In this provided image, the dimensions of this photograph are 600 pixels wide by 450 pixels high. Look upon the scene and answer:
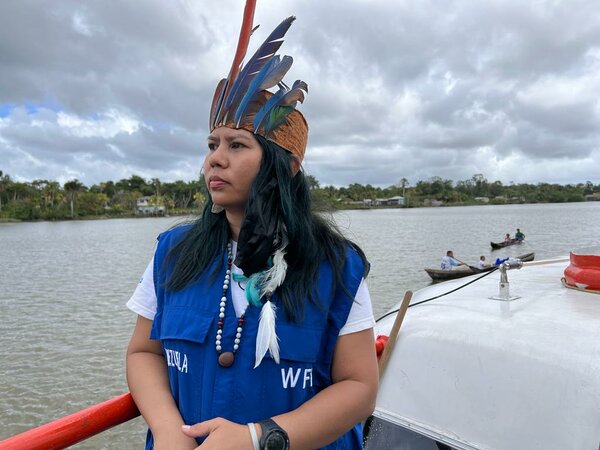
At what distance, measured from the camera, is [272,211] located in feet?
4.77

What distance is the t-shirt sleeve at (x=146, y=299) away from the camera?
152 cm

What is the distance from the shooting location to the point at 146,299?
60.7 inches

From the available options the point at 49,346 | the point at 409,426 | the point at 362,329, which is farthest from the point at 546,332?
the point at 49,346

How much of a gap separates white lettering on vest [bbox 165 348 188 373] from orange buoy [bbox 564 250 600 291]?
3334mm

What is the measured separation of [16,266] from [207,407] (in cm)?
3196

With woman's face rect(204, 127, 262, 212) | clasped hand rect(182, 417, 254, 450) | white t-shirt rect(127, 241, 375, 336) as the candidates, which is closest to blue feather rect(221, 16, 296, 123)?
woman's face rect(204, 127, 262, 212)

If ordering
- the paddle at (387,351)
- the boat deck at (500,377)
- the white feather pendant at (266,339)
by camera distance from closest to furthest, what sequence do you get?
the white feather pendant at (266,339), the boat deck at (500,377), the paddle at (387,351)

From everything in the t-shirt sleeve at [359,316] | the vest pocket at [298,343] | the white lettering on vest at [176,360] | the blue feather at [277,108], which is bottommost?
the white lettering on vest at [176,360]

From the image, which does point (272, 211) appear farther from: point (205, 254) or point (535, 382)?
point (535, 382)

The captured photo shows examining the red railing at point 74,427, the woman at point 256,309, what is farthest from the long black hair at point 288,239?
the red railing at point 74,427

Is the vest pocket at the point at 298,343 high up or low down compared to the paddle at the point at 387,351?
up

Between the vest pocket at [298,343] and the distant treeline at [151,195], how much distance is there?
231 ft

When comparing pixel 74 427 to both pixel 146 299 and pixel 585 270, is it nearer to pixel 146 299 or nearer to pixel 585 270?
pixel 146 299

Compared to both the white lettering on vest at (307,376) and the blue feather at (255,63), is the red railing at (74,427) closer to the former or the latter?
the white lettering on vest at (307,376)
